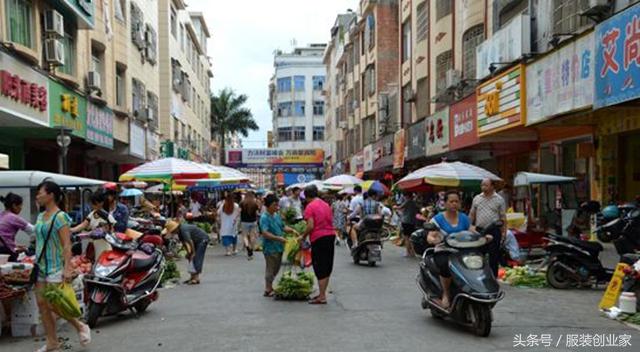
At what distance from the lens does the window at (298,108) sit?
92312 millimetres

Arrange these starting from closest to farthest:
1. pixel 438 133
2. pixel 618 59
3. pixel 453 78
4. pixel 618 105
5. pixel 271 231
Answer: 1. pixel 271 231
2. pixel 618 59
3. pixel 618 105
4. pixel 453 78
5. pixel 438 133

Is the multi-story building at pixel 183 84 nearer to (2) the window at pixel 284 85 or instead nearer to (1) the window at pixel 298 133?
(1) the window at pixel 298 133

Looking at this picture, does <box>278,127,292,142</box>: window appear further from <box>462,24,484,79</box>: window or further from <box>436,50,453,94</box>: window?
<box>462,24,484,79</box>: window

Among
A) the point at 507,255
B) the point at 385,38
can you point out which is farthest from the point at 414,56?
the point at 507,255

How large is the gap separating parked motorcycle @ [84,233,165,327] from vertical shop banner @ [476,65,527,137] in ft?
35.4

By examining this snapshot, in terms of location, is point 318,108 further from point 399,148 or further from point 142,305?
point 142,305

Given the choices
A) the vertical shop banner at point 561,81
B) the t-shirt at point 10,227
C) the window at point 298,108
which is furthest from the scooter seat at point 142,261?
the window at point 298,108

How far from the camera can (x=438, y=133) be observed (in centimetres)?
2525

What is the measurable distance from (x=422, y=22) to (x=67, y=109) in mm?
16932

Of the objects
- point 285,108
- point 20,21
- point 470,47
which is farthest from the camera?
point 285,108

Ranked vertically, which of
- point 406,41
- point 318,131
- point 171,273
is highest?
point 406,41

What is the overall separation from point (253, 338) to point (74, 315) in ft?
6.13

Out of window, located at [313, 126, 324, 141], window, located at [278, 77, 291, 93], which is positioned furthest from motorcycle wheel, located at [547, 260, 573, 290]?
window, located at [278, 77, 291, 93]

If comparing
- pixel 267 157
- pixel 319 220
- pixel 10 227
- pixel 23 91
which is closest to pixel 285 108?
pixel 267 157
